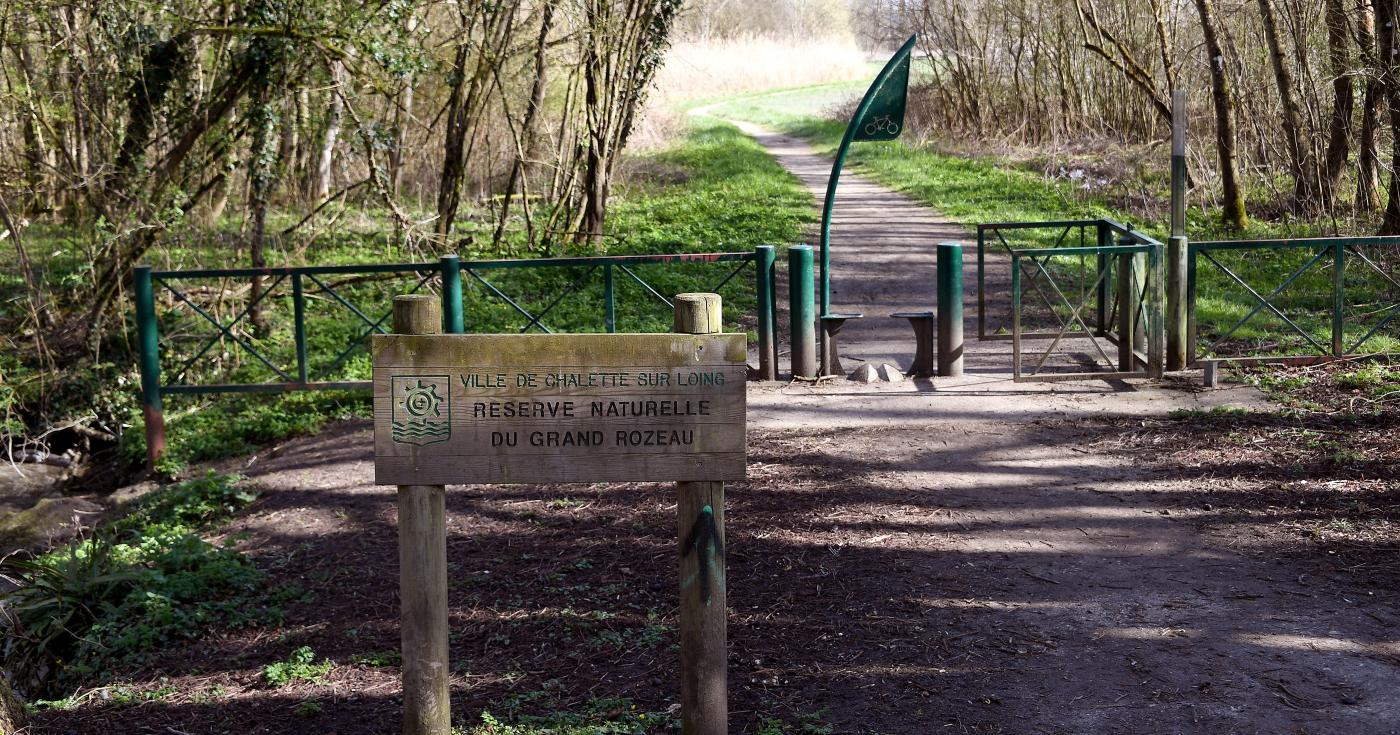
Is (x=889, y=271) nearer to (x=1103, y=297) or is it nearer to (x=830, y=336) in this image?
(x=1103, y=297)

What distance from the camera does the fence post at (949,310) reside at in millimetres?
9617

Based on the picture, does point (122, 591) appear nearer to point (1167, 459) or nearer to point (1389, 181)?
point (1167, 459)

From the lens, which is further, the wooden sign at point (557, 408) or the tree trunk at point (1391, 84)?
the tree trunk at point (1391, 84)

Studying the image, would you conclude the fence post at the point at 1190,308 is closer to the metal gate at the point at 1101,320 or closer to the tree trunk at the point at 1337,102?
the metal gate at the point at 1101,320

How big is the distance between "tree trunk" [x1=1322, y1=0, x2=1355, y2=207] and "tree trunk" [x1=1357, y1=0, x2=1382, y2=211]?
0.20 metres

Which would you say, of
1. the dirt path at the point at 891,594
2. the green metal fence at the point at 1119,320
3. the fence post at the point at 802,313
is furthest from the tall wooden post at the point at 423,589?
the green metal fence at the point at 1119,320

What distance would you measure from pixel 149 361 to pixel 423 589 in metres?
5.88

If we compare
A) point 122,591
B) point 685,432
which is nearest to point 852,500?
point 685,432

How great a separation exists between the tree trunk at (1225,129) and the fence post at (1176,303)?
26.6 ft

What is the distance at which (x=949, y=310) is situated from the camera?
387 inches

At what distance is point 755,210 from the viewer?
1967cm

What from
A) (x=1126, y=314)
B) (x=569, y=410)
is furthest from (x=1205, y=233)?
(x=569, y=410)

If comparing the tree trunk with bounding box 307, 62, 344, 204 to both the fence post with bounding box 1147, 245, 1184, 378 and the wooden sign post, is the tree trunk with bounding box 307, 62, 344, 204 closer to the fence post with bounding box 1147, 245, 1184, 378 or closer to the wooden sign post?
the fence post with bounding box 1147, 245, 1184, 378

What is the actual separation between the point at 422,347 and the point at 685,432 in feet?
2.83
